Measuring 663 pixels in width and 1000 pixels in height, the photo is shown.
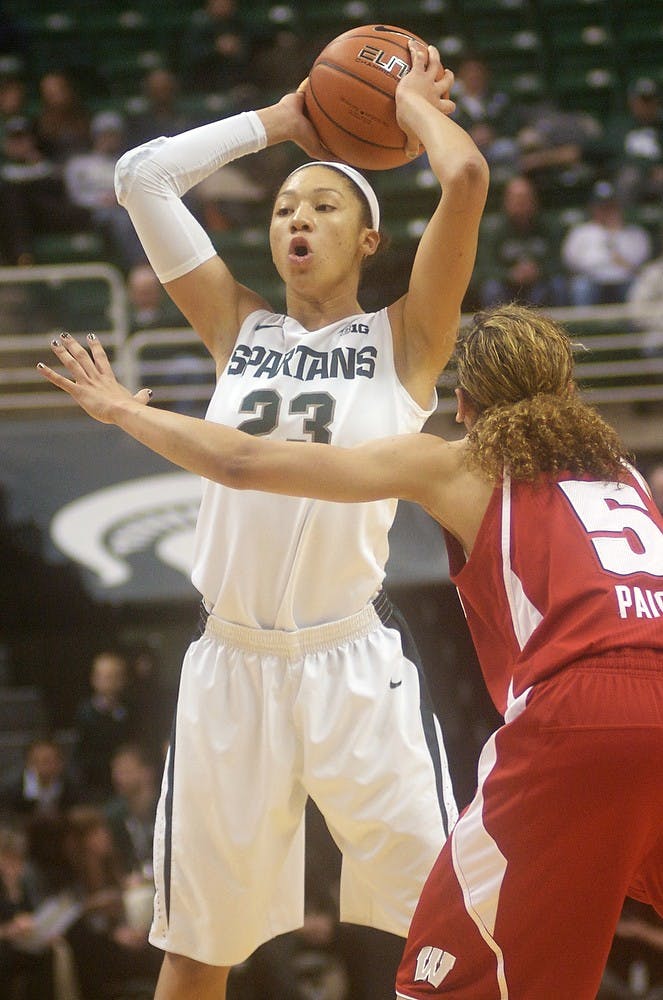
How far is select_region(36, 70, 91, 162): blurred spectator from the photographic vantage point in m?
10.3

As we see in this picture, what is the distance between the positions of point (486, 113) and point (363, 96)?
7.48m

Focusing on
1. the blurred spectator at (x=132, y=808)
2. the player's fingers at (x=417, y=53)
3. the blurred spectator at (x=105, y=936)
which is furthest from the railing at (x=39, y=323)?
the player's fingers at (x=417, y=53)

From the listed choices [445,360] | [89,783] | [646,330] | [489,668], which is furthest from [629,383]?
[489,668]

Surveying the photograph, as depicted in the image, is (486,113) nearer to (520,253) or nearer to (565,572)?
(520,253)

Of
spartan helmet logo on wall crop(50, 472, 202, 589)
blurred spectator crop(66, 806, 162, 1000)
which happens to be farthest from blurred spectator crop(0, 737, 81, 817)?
spartan helmet logo on wall crop(50, 472, 202, 589)

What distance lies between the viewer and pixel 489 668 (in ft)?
9.41

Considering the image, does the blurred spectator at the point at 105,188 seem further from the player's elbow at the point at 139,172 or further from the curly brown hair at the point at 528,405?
the curly brown hair at the point at 528,405

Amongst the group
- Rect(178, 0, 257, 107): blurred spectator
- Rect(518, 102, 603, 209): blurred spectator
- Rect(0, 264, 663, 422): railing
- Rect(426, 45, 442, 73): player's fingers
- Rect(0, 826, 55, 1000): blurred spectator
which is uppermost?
Rect(178, 0, 257, 107): blurred spectator

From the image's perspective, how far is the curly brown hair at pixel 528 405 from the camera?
271 centimetres

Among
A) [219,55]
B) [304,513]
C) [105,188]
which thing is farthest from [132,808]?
[219,55]

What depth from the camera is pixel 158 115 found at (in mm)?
10469

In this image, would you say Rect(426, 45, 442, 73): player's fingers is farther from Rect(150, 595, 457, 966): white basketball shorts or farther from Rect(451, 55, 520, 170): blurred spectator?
Result: Rect(451, 55, 520, 170): blurred spectator

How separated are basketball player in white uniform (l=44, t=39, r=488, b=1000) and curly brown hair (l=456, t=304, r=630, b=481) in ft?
1.59

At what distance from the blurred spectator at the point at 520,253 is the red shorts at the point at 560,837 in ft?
20.8
